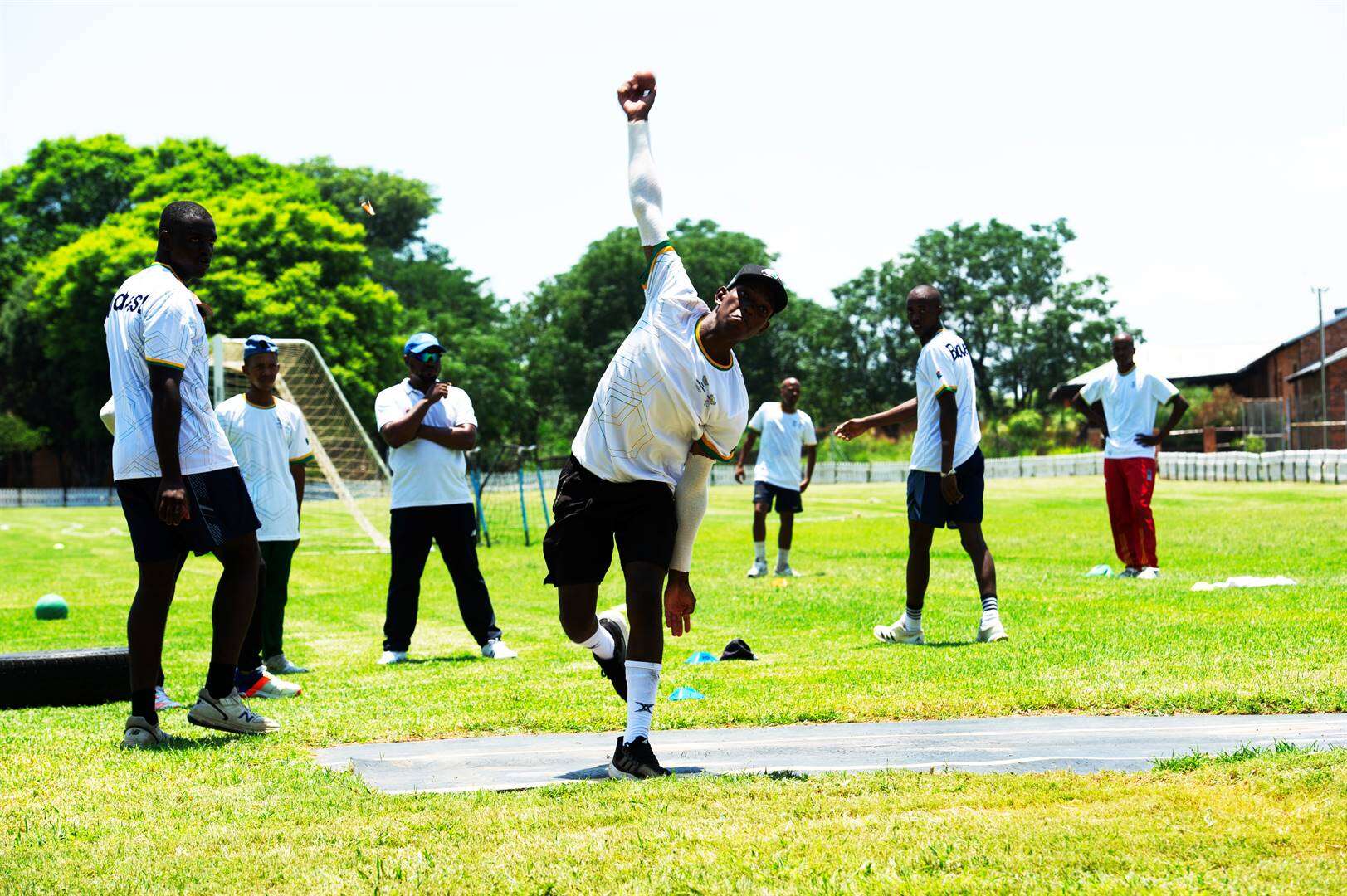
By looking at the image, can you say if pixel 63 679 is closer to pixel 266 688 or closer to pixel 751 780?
pixel 266 688

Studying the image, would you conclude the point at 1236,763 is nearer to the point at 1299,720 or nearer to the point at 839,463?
the point at 1299,720

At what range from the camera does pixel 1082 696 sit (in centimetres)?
640

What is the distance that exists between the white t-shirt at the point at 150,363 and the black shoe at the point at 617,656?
1.85 metres

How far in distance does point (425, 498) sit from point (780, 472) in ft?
25.1

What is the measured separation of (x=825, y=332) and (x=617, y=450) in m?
84.3

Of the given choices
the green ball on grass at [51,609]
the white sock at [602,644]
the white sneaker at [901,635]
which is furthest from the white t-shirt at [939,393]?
the green ball on grass at [51,609]

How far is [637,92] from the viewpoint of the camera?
5.55m

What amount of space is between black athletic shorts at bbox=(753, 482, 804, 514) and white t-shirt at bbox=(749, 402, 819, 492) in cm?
4

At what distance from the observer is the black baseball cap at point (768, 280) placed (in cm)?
520

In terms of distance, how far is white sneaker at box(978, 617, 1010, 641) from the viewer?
8.73 meters

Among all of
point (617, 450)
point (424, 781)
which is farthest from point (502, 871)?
point (617, 450)

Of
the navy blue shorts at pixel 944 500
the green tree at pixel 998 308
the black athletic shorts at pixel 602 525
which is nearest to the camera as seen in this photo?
the black athletic shorts at pixel 602 525

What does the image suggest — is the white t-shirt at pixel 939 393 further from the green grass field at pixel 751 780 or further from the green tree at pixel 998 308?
the green tree at pixel 998 308

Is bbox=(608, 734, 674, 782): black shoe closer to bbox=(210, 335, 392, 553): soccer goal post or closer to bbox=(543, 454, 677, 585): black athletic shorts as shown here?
bbox=(543, 454, 677, 585): black athletic shorts
